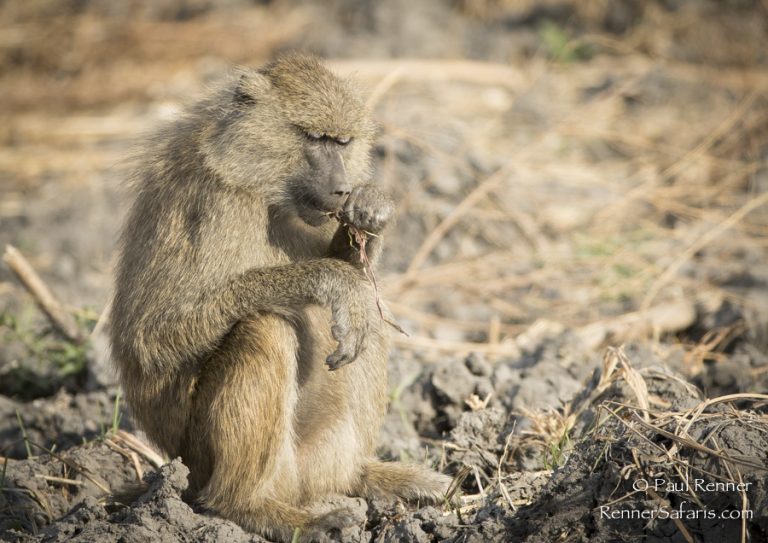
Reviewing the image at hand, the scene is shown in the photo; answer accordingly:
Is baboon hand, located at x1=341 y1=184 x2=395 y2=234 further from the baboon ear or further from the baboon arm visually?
the baboon ear

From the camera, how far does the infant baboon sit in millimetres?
3393

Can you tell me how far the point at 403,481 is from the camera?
12.3 ft

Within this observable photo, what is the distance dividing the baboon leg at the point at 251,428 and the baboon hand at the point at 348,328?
189 mm

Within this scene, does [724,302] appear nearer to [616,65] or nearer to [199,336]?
[199,336]

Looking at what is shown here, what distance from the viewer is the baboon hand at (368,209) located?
3.54 m

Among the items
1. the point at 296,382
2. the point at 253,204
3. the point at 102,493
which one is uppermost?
the point at 253,204

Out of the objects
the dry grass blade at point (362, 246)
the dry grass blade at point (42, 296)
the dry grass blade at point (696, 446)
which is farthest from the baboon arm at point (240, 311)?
the dry grass blade at point (42, 296)

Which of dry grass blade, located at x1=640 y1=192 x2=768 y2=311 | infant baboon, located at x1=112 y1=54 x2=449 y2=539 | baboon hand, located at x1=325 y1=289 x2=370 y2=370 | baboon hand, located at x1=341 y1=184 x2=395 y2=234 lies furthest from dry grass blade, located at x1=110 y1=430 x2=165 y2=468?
dry grass blade, located at x1=640 y1=192 x2=768 y2=311

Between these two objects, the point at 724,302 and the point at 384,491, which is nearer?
the point at 384,491

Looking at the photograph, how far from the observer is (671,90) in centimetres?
864

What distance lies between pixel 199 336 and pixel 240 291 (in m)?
0.24

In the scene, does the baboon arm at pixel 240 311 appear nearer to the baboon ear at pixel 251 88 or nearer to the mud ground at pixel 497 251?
the mud ground at pixel 497 251

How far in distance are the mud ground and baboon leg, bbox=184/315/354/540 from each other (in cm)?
13

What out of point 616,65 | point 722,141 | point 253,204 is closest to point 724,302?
point 722,141
